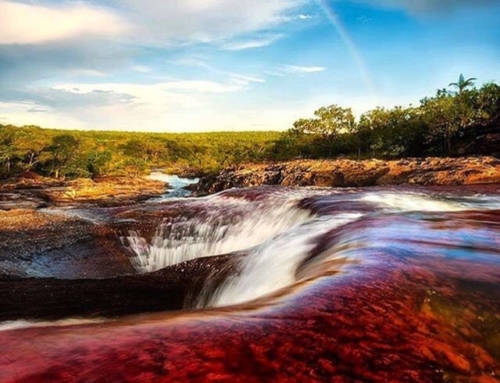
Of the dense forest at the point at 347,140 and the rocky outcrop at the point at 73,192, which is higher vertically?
the dense forest at the point at 347,140

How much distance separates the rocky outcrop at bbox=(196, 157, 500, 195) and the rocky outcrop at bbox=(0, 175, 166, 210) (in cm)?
879

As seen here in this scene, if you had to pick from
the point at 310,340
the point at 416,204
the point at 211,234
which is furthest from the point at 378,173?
the point at 310,340

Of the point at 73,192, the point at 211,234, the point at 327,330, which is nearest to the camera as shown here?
the point at 327,330

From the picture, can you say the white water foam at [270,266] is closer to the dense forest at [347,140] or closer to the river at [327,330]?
the river at [327,330]

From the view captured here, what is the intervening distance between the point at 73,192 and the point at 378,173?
3018 centimetres

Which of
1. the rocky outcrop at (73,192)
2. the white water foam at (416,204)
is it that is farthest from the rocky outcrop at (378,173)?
the white water foam at (416,204)

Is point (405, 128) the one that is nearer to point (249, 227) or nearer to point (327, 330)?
point (249, 227)

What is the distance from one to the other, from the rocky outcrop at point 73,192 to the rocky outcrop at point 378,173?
346 inches

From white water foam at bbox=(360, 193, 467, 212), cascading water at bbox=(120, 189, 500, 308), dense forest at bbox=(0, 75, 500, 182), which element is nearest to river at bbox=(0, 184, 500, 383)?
cascading water at bbox=(120, 189, 500, 308)

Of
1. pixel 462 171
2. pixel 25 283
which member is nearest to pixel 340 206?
pixel 25 283

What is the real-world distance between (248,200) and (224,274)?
766cm

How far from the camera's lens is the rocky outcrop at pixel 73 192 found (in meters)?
44.6

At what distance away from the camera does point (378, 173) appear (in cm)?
3584

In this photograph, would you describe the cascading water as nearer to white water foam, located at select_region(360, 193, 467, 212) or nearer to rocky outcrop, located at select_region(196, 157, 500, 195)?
white water foam, located at select_region(360, 193, 467, 212)
